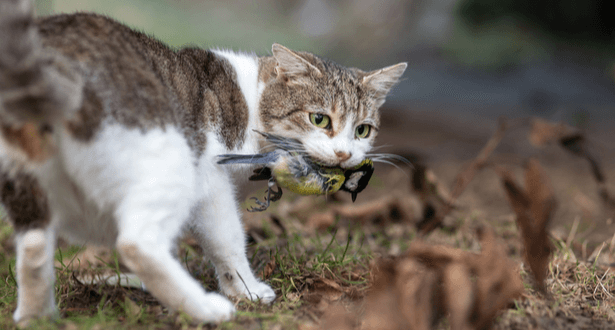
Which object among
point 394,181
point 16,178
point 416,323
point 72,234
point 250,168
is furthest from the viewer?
point 394,181

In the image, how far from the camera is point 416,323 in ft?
4.27

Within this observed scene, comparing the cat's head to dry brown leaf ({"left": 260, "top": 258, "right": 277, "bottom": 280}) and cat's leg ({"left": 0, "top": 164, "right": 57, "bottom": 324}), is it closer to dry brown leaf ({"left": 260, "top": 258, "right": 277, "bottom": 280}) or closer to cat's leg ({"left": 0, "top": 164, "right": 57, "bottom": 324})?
dry brown leaf ({"left": 260, "top": 258, "right": 277, "bottom": 280})

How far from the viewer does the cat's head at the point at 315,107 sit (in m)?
2.25

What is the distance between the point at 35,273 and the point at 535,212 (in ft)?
6.40

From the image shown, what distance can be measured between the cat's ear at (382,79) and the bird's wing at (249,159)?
864 mm

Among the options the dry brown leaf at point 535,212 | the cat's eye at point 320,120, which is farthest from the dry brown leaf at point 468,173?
the cat's eye at point 320,120

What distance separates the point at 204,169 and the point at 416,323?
1.17 meters

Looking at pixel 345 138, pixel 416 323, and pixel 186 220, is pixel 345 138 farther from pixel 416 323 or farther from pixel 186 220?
pixel 416 323

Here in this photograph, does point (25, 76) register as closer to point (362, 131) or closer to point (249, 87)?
point (249, 87)

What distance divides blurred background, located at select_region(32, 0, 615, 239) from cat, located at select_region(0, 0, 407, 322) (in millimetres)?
4537

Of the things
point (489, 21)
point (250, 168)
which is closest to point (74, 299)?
point (250, 168)

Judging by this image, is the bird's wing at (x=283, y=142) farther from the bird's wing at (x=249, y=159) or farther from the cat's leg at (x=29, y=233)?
the cat's leg at (x=29, y=233)

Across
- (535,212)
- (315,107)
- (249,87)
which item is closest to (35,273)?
(249,87)

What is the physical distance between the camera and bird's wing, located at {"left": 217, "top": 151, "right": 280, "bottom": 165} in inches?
77.5
